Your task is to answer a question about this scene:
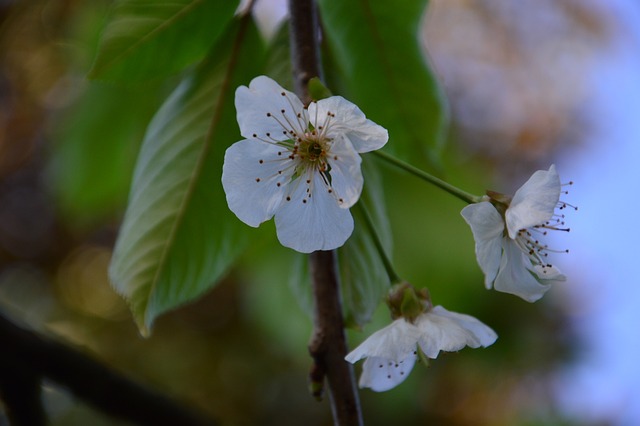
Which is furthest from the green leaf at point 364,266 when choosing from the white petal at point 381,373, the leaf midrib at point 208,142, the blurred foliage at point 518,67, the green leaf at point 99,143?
the blurred foliage at point 518,67

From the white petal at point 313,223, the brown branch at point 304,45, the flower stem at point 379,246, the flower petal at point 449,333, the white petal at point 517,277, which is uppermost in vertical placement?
the brown branch at point 304,45

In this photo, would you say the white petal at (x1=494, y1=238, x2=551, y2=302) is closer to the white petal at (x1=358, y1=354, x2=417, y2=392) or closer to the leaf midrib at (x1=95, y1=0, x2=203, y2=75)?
the white petal at (x1=358, y1=354, x2=417, y2=392)

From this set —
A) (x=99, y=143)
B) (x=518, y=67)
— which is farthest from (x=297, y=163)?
(x=518, y=67)

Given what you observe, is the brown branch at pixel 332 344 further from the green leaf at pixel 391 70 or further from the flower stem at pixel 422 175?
the green leaf at pixel 391 70

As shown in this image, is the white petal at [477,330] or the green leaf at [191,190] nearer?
the white petal at [477,330]

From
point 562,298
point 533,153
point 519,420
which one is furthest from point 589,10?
point 519,420

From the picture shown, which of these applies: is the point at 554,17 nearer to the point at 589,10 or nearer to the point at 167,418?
the point at 589,10

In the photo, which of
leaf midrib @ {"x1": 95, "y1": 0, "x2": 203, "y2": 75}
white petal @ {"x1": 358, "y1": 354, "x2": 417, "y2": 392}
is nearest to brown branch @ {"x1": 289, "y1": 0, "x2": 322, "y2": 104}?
leaf midrib @ {"x1": 95, "y1": 0, "x2": 203, "y2": 75}

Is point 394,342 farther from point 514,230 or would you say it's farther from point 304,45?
point 304,45
